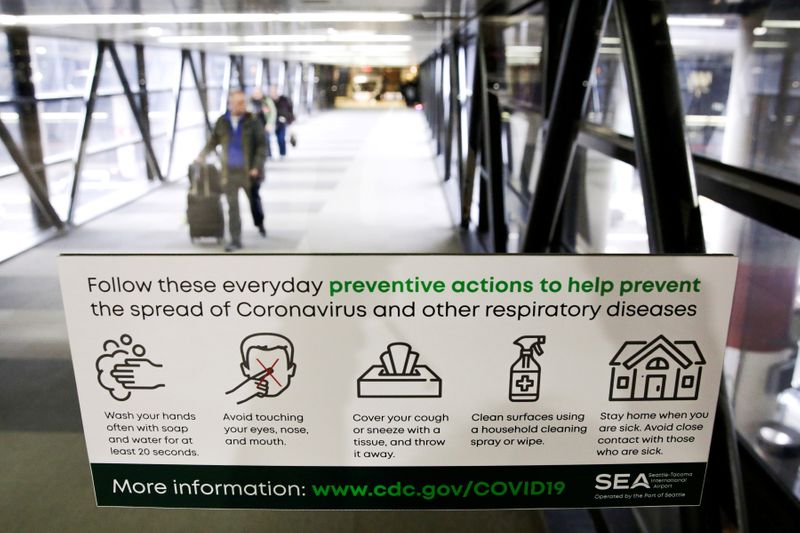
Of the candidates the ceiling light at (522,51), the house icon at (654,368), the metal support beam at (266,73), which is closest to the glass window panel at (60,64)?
the metal support beam at (266,73)

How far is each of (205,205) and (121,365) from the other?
7.38m

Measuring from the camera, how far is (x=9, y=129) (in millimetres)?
9109

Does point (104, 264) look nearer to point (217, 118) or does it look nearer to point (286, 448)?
point (286, 448)

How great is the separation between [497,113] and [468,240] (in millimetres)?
2234

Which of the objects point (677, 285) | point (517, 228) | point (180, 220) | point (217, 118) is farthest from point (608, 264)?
point (180, 220)

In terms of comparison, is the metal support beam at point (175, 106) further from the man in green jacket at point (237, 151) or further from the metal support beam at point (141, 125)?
the man in green jacket at point (237, 151)

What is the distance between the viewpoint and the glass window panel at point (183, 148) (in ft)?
38.0

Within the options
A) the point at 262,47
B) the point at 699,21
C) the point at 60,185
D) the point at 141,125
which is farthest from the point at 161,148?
the point at 699,21

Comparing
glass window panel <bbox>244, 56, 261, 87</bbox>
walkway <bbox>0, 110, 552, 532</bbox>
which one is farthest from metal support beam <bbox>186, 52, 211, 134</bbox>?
walkway <bbox>0, 110, 552, 532</bbox>

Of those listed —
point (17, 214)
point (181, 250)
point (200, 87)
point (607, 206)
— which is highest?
point (200, 87)

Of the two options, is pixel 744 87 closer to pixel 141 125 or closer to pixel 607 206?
pixel 607 206

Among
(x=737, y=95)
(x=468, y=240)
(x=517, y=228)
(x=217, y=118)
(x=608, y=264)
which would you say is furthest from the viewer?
(x=468, y=240)

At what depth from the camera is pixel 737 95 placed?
3664mm

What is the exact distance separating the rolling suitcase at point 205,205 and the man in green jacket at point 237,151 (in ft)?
0.55
